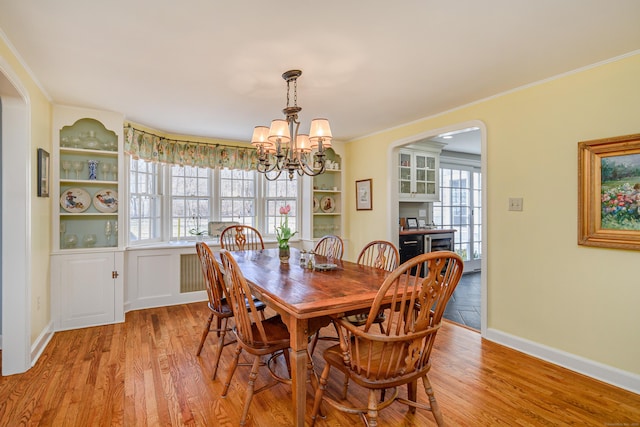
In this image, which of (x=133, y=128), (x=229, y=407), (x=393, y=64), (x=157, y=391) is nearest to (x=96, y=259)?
(x=133, y=128)

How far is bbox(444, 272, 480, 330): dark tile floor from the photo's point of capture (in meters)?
3.71

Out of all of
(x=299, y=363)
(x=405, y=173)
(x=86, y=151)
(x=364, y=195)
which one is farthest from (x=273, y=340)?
(x=405, y=173)

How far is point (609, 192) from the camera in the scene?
238 cm

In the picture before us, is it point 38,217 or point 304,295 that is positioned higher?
point 38,217

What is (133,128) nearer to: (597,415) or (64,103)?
(64,103)

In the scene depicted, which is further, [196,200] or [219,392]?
[196,200]

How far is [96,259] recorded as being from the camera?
3559mm

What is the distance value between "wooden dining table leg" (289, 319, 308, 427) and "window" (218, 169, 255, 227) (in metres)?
3.57

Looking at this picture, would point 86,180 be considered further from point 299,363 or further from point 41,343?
point 299,363

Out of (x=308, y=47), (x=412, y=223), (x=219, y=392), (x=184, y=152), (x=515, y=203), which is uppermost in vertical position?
(x=308, y=47)

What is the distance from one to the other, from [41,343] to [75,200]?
4.77 feet

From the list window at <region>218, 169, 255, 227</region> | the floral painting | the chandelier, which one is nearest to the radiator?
window at <region>218, 169, 255, 227</region>

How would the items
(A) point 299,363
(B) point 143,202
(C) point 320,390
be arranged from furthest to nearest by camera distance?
(B) point 143,202, (C) point 320,390, (A) point 299,363

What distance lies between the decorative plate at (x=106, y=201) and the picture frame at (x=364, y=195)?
3183 millimetres
